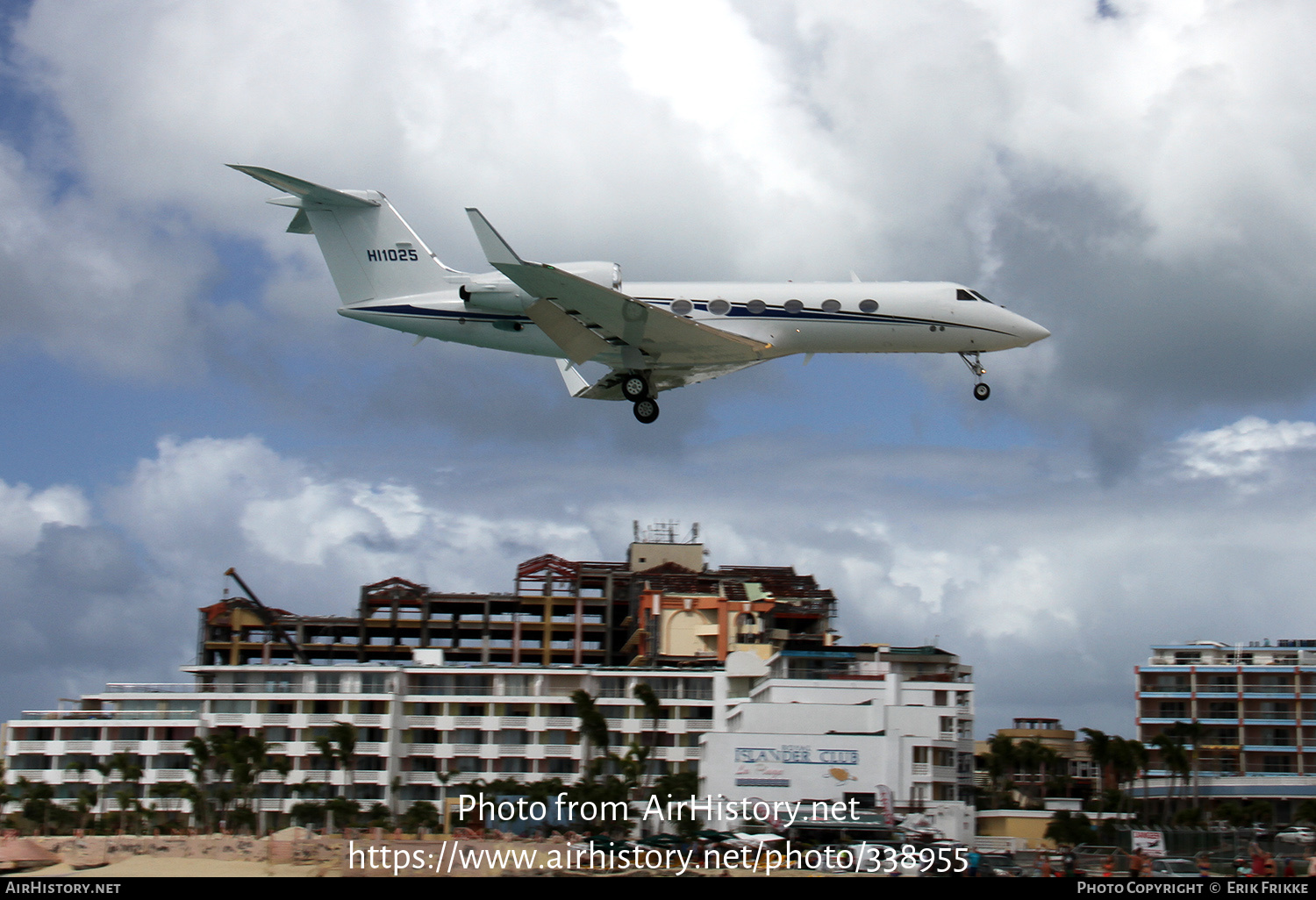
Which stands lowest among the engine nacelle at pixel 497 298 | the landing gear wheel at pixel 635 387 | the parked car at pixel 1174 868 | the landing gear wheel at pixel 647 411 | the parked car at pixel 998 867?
the parked car at pixel 998 867

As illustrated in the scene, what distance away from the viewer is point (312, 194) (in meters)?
32.2

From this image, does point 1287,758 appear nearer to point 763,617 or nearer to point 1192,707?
point 1192,707

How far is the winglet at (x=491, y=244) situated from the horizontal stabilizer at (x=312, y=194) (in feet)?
21.4

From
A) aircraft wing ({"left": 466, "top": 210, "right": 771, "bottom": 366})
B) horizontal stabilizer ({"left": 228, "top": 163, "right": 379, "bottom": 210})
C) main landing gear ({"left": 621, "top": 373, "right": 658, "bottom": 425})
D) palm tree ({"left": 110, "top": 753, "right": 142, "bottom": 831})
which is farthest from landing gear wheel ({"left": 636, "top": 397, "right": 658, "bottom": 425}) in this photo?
palm tree ({"left": 110, "top": 753, "right": 142, "bottom": 831})

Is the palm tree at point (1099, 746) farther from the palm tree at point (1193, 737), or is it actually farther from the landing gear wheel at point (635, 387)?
the landing gear wheel at point (635, 387)

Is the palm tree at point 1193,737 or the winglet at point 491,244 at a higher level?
the winglet at point 491,244

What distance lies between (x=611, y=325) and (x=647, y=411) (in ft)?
9.40

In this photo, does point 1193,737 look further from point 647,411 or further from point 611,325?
point 611,325

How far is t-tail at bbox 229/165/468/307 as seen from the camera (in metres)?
32.0

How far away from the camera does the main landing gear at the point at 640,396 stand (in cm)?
3161

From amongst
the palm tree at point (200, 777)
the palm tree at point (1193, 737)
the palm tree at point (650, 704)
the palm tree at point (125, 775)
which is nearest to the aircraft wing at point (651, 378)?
the palm tree at point (650, 704)

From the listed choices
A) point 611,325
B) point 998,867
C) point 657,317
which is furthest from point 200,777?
point 657,317
